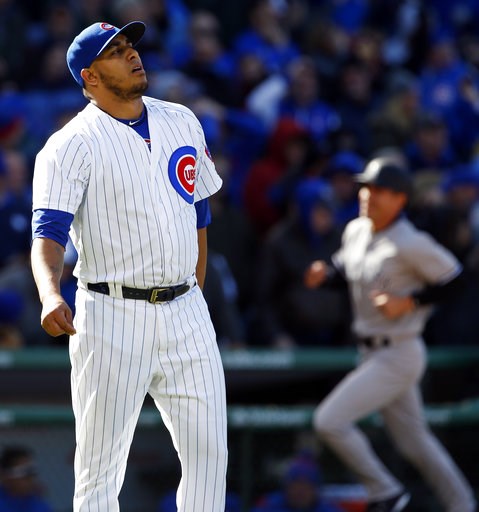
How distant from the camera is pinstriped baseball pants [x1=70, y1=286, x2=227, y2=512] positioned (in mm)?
4012

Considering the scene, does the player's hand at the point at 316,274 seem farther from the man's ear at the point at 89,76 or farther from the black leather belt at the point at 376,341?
the man's ear at the point at 89,76

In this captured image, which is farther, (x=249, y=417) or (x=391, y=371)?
(x=249, y=417)

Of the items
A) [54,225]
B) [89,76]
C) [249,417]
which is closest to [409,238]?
[249,417]

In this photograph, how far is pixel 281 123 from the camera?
8727mm

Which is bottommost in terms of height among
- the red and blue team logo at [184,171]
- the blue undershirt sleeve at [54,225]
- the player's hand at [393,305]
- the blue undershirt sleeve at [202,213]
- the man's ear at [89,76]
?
the player's hand at [393,305]

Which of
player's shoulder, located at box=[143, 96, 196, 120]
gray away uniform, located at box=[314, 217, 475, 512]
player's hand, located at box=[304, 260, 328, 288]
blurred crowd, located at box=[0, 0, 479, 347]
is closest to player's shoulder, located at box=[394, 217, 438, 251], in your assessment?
gray away uniform, located at box=[314, 217, 475, 512]

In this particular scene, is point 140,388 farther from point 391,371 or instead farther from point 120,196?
point 391,371

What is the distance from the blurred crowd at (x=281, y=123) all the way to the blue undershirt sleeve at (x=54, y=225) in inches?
116

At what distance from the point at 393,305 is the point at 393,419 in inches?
29.1

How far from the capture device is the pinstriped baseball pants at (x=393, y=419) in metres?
5.98

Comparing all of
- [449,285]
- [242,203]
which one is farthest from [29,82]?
[449,285]

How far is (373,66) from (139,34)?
6.65m

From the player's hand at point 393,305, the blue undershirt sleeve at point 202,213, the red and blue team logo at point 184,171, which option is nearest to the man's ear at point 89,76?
the red and blue team logo at point 184,171

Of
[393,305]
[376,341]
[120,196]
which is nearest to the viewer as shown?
[120,196]
